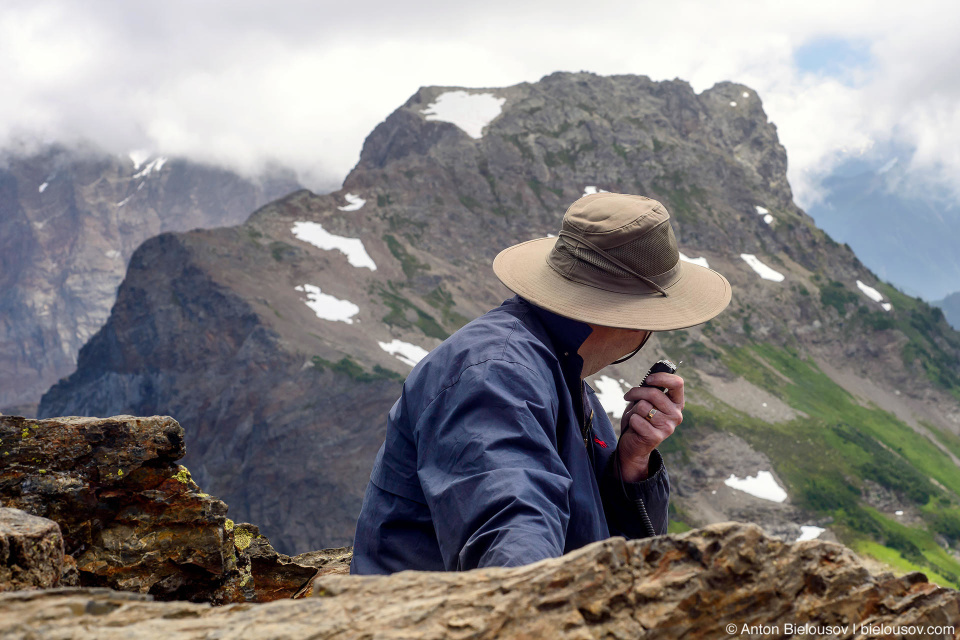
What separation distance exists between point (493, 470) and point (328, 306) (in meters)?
116

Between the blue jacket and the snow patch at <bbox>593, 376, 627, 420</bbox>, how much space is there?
311 ft

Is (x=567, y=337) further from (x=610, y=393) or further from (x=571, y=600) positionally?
(x=610, y=393)

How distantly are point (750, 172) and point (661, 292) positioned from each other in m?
196

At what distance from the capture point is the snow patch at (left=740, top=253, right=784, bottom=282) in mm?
153375

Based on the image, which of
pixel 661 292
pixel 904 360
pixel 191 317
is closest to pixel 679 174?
pixel 904 360

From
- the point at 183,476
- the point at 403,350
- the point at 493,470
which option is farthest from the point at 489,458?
the point at 403,350

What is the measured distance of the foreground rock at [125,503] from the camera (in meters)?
5.71

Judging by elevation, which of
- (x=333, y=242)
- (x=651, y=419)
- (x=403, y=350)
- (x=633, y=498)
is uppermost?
(x=333, y=242)

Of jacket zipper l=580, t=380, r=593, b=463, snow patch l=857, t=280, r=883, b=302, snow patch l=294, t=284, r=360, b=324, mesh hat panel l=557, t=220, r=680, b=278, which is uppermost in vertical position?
snow patch l=857, t=280, r=883, b=302

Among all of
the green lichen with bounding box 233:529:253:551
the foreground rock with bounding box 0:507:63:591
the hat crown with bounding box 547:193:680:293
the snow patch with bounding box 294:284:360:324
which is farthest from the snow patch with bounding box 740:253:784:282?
the foreground rock with bounding box 0:507:63:591

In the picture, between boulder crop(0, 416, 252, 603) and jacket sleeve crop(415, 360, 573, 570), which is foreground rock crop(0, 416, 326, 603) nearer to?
boulder crop(0, 416, 252, 603)

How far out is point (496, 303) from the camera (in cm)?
13600

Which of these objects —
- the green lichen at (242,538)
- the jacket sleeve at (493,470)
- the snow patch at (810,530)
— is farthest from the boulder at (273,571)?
the snow patch at (810,530)

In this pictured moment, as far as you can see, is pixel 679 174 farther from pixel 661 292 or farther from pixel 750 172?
pixel 661 292
